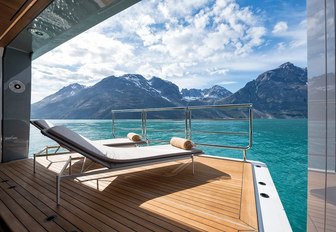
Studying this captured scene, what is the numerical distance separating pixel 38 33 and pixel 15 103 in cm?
150

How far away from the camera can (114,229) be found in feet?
3.86

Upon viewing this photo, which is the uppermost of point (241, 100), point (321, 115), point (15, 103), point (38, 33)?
point (241, 100)

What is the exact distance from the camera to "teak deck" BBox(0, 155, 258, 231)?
124 centimetres

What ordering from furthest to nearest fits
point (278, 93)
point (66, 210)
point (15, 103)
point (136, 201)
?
point (278, 93) < point (15, 103) < point (136, 201) < point (66, 210)

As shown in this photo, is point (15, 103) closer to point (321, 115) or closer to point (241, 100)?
point (321, 115)

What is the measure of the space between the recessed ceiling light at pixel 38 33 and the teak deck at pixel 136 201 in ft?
6.85

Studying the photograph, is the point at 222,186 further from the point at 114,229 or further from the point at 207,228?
the point at 114,229

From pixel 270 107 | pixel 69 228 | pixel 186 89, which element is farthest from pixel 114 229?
pixel 186 89

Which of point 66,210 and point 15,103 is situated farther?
point 15,103

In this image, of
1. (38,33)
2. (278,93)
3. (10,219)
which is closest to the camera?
(10,219)

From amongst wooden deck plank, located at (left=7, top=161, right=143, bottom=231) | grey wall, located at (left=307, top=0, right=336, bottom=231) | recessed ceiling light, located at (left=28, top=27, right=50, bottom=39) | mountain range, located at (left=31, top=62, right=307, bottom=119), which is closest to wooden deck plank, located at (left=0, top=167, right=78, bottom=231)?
wooden deck plank, located at (left=7, top=161, right=143, bottom=231)

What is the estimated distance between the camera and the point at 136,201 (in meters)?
1.59

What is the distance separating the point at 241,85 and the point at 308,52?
8662cm

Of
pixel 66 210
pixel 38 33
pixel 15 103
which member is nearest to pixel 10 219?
pixel 66 210
